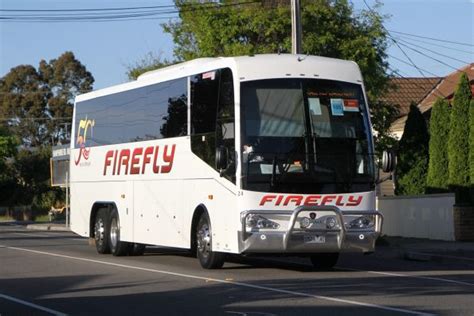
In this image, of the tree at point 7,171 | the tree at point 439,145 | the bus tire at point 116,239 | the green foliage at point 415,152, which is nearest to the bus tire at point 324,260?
the bus tire at point 116,239

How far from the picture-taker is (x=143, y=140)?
20562 millimetres

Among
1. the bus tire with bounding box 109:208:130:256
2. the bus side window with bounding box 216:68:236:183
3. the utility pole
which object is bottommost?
the bus tire with bounding box 109:208:130:256

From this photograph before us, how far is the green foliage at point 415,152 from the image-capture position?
30406mm

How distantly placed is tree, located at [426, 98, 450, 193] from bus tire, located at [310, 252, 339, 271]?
10.9 metres

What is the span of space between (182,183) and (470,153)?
36.5ft

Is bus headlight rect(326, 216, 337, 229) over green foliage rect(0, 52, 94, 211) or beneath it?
beneath

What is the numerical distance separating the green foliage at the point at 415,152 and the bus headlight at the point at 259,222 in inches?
602

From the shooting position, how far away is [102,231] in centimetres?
2264

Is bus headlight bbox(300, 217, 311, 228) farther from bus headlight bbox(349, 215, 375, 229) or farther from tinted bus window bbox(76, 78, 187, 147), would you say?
tinted bus window bbox(76, 78, 187, 147)

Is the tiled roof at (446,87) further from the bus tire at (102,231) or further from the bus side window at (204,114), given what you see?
the bus side window at (204,114)

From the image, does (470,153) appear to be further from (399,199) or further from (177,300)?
(177,300)

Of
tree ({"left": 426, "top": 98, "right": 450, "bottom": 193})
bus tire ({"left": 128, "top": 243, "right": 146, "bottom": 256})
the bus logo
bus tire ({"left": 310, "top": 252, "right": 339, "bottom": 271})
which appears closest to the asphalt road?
bus tire ({"left": 310, "top": 252, "right": 339, "bottom": 271})

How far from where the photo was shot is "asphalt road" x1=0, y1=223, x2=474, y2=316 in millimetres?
12078

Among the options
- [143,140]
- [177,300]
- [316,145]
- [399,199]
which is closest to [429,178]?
[399,199]
